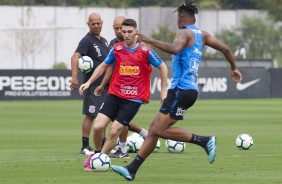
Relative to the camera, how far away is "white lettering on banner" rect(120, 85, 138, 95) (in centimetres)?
1437

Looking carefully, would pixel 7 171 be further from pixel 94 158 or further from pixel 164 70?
pixel 164 70

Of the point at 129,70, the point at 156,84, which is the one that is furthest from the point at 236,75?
the point at 156,84

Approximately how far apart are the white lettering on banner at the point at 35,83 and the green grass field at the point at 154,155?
10.6 m

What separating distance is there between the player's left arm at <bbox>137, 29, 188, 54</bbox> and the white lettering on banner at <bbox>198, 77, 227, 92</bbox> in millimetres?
→ 32195

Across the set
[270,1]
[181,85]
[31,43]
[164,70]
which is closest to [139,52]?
[164,70]

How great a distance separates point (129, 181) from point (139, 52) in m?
2.33

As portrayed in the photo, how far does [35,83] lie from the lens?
42.0m

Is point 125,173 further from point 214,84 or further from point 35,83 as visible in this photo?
point 214,84

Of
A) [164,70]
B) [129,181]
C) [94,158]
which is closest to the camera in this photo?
[129,181]

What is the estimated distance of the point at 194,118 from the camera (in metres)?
29.4

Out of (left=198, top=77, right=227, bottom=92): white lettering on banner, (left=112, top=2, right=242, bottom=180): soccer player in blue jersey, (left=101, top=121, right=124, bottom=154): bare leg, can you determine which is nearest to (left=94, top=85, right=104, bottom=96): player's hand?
(left=101, top=121, right=124, bottom=154): bare leg

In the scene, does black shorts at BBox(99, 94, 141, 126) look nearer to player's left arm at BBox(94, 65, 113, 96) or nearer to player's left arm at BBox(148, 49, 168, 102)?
player's left arm at BBox(148, 49, 168, 102)

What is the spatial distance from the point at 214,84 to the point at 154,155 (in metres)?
28.9

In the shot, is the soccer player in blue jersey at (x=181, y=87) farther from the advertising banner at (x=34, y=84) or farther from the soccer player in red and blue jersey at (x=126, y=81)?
the advertising banner at (x=34, y=84)
